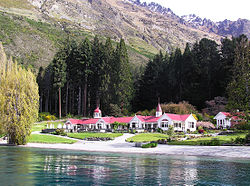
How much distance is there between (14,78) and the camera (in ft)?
128

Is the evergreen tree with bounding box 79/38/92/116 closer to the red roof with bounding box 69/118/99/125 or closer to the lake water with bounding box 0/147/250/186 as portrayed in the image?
the red roof with bounding box 69/118/99/125

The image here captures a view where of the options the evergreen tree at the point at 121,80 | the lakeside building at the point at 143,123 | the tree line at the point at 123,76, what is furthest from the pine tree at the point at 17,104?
the evergreen tree at the point at 121,80

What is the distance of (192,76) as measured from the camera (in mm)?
84688

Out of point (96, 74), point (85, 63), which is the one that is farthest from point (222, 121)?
point (85, 63)

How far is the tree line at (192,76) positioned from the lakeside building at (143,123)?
16857 mm

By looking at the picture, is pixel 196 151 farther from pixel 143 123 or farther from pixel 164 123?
pixel 143 123

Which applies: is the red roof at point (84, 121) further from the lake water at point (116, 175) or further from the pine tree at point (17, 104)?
the lake water at point (116, 175)

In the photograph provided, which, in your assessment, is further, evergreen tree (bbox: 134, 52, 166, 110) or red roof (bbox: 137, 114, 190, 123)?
evergreen tree (bbox: 134, 52, 166, 110)

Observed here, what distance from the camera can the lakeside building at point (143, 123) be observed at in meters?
64.2

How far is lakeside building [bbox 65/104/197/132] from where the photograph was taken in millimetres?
64188

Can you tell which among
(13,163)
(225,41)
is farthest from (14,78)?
(225,41)

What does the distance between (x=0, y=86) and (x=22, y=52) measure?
12185 cm

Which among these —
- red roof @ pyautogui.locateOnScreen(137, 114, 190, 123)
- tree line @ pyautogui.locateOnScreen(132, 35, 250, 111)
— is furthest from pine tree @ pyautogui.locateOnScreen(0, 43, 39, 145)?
tree line @ pyautogui.locateOnScreen(132, 35, 250, 111)

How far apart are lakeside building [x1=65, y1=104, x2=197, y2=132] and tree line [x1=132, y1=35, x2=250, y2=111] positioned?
16857 mm
